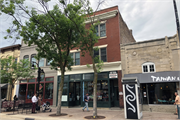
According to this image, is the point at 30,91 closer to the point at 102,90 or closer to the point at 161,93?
the point at 102,90

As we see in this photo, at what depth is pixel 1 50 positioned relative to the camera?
25578 millimetres

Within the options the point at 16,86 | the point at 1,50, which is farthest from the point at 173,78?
the point at 1,50

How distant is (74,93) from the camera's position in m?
18.5

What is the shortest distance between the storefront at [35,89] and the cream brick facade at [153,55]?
10.1 meters

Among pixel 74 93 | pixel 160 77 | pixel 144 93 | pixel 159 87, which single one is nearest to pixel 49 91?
pixel 74 93

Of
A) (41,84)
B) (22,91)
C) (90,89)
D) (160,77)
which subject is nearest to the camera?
(160,77)

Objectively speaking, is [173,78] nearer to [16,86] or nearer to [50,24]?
[50,24]

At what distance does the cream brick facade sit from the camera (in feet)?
43.1

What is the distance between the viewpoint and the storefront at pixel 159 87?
12586 mm

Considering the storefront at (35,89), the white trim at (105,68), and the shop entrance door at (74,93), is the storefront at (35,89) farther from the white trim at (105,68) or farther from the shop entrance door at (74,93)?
the white trim at (105,68)

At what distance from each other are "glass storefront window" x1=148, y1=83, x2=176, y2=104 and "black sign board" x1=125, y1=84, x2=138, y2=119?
4.84m

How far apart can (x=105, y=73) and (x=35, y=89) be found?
10.7m

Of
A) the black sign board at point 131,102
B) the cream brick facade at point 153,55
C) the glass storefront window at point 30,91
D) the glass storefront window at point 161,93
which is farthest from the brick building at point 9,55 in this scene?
the glass storefront window at point 161,93

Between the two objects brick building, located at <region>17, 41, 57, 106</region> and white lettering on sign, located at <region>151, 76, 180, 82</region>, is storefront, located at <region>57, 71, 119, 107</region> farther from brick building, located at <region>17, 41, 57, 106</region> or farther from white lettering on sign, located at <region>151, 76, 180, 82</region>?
white lettering on sign, located at <region>151, 76, 180, 82</region>
